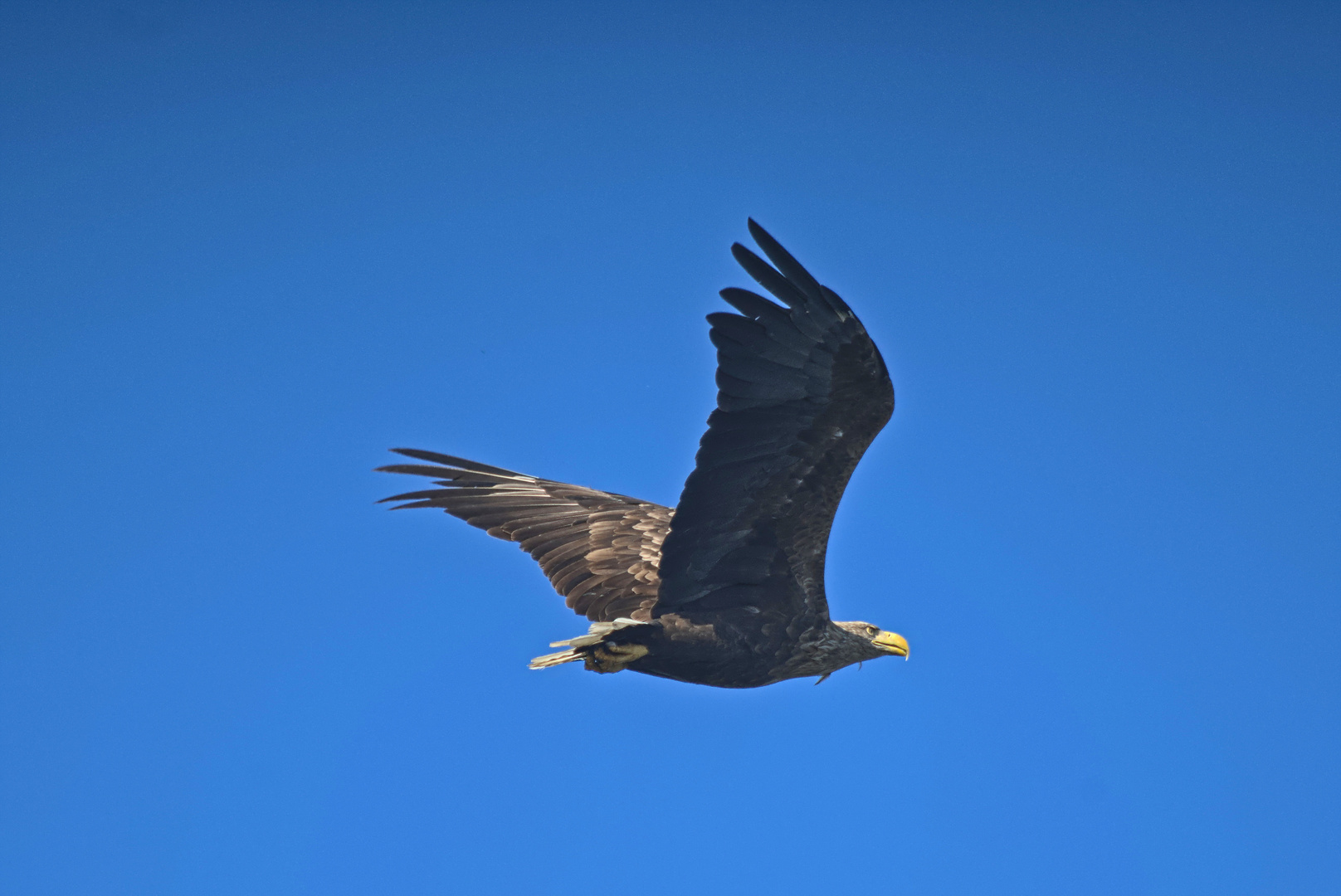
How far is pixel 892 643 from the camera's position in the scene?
9398mm

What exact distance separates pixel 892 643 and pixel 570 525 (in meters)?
2.73

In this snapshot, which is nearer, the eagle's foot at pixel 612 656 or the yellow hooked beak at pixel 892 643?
the eagle's foot at pixel 612 656

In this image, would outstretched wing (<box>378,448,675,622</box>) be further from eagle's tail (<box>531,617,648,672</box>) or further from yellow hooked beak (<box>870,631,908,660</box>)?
yellow hooked beak (<box>870,631,908,660</box>)

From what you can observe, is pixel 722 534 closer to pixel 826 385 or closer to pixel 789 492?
pixel 789 492

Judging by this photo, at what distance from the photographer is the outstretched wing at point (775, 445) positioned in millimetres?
7445

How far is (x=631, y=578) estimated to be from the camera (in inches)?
372

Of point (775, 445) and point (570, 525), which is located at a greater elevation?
point (570, 525)

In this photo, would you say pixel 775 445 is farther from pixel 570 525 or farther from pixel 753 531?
pixel 570 525

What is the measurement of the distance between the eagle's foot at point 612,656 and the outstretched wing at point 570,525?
364 mm

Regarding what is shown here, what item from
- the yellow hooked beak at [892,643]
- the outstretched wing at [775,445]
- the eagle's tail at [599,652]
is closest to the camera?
the outstretched wing at [775,445]

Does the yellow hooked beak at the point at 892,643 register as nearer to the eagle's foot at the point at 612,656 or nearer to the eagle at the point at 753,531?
the eagle at the point at 753,531

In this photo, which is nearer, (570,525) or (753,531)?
(753,531)

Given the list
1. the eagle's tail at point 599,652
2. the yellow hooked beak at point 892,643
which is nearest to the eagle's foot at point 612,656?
the eagle's tail at point 599,652

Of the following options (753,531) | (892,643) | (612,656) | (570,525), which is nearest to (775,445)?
(753,531)
